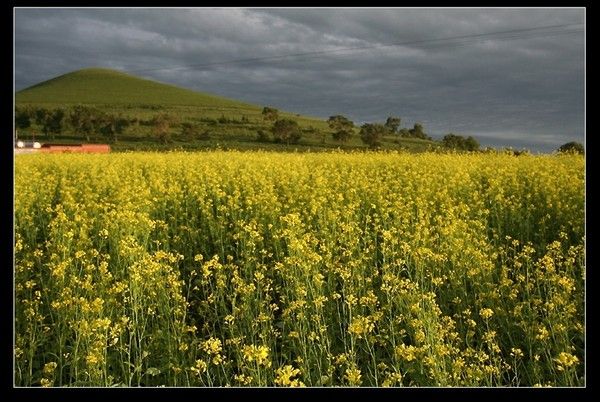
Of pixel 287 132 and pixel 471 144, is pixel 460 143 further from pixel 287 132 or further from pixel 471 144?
pixel 287 132

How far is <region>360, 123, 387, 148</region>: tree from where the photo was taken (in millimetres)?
12886

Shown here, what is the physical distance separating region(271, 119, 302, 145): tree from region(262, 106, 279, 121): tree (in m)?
0.21

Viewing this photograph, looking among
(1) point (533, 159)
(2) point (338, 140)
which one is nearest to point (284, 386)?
(1) point (533, 159)

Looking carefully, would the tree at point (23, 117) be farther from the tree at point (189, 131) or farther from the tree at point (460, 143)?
the tree at point (460, 143)

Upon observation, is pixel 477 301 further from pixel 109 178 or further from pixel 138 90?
pixel 138 90

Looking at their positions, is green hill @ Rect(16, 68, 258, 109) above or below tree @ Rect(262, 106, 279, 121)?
above

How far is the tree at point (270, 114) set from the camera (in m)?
15.2

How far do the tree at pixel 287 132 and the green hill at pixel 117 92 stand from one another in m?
4.17

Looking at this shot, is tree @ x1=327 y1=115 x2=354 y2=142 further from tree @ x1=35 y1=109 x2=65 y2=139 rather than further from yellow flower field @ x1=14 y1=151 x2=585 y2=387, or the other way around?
tree @ x1=35 y1=109 x2=65 y2=139

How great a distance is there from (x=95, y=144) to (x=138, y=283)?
44.2 ft

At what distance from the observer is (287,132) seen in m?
15.1

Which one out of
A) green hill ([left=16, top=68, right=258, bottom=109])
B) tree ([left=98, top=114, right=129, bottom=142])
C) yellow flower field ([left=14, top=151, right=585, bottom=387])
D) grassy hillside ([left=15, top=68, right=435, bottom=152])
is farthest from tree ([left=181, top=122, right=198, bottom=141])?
yellow flower field ([left=14, top=151, right=585, bottom=387])

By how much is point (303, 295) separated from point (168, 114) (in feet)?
54.6

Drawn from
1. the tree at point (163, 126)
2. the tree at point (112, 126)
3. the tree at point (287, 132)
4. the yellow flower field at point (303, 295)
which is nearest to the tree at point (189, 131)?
the tree at point (163, 126)
